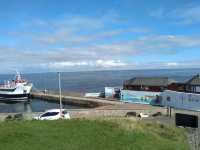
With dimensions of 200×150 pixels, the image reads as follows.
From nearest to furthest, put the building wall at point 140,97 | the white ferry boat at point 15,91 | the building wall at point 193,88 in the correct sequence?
the building wall at point 193,88
the building wall at point 140,97
the white ferry boat at point 15,91

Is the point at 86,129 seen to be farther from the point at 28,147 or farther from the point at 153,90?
the point at 153,90

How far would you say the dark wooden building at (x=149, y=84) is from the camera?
59.6 meters

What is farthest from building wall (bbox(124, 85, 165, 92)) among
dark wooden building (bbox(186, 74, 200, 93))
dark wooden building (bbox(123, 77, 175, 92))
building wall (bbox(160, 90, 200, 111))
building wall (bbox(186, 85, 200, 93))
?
dark wooden building (bbox(186, 74, 200, 93))

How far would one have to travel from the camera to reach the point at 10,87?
89750mm

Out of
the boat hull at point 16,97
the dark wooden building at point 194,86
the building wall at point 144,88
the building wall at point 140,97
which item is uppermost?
the dark wooden building at point 194,86

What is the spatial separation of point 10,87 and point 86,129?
245ft

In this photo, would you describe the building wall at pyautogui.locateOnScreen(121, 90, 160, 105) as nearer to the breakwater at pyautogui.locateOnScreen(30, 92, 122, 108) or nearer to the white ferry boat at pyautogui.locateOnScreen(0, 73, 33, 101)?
the breakwater at pyautogui.locateOnScreen(30, 92, 122, 108)

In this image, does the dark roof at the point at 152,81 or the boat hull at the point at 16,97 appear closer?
the dark roof at the point at 152,81

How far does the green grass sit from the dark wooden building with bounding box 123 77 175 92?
128ft

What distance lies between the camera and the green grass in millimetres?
15295

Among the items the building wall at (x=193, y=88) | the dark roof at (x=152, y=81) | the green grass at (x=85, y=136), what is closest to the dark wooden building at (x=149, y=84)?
the dark roof at (x=152, y=81)

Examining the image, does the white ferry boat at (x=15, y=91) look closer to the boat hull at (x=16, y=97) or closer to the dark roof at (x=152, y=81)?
the boat hull at (x=16, y=97)

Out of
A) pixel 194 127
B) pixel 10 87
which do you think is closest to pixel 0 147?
pixel 194 127

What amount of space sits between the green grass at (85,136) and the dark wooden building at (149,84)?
128 feet
